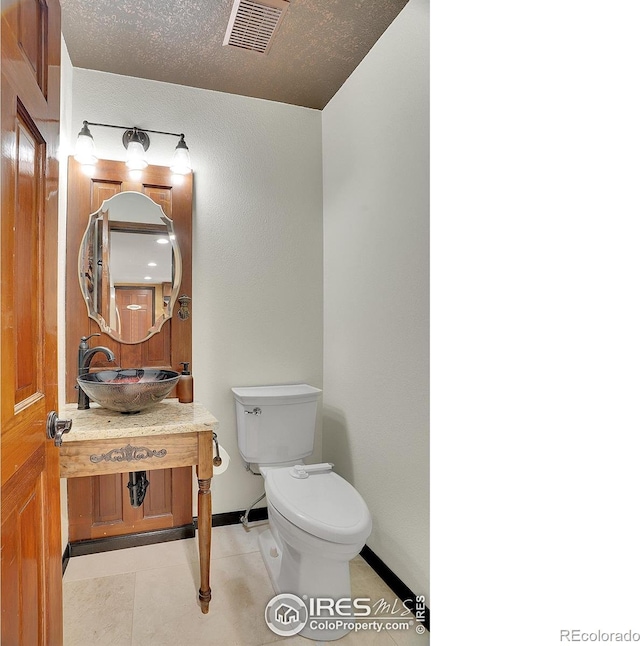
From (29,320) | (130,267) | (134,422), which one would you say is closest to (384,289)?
(134,422)

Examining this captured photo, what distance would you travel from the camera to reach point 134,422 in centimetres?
175

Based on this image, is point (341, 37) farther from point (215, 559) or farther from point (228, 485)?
point (215, 559)

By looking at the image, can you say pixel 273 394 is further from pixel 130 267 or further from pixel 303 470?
pixel 130 267

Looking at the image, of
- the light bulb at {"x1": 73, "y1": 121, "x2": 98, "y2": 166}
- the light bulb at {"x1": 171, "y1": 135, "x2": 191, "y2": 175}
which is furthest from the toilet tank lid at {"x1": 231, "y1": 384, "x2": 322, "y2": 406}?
the light bulb at {"x1": 73, "y1": 121, "x2": 98, "y2": 166}

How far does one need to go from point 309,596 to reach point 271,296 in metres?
1.50

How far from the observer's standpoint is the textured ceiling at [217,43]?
184cm

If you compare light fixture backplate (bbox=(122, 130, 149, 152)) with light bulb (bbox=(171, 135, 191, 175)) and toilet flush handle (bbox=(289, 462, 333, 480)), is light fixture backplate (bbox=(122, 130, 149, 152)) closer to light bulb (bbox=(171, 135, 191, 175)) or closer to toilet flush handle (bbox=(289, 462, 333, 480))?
light bulb (bbox=(171, 135, 191, 175))

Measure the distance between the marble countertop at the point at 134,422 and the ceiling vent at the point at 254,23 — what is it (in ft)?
5.44

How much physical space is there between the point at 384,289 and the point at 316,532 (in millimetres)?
1041

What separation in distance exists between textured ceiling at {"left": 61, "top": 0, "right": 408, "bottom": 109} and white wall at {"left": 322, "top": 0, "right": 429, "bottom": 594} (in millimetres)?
115
